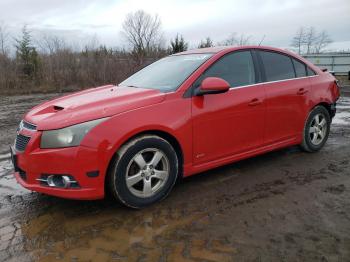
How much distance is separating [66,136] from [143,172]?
841 millimetres

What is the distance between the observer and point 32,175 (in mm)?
3236

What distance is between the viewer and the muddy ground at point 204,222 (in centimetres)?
274

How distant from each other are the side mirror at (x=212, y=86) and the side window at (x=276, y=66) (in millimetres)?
1039

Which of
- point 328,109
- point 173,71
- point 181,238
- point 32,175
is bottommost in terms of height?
point 181,238

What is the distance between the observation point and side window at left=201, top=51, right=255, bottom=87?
4.09 metres

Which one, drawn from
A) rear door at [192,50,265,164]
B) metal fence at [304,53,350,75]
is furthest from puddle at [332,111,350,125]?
metal fence at [304,53,350,75]

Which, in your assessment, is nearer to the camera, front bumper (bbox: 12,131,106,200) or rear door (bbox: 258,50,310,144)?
front bumper (bbox: 12,131,106,200)

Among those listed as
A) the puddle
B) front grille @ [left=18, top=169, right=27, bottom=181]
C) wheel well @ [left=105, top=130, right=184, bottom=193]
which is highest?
wheel well @ [left=105, top=130, right=184, bottom=193]

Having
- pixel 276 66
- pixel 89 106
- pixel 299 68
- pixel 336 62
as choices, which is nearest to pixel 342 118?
pixel 299 68

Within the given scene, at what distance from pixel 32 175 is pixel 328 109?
4464 mm

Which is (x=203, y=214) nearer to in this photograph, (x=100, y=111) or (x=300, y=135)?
(x=100, y=111)

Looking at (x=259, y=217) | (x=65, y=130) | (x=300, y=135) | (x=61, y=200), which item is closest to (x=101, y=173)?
(x=65, y=130)

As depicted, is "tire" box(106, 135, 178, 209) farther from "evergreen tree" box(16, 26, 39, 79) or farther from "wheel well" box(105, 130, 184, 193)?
"evergreen tree" box(16, 26, 39, 79)

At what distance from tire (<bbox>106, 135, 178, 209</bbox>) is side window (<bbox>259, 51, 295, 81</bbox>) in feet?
6.26
